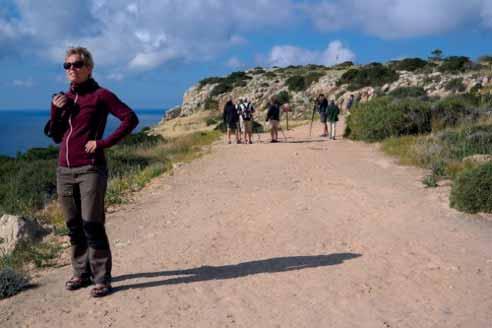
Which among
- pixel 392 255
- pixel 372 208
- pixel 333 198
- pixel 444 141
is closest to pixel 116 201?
pixel 333 198

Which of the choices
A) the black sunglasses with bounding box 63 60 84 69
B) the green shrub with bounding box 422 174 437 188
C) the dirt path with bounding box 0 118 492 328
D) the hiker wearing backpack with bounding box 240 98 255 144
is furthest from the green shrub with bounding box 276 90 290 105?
the black sunglasses with bounding box 63 60 84 69

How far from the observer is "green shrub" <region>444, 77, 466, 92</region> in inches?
1303

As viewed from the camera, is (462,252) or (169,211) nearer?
(462,252)

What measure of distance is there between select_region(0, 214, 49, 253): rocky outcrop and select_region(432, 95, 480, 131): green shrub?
1445 cm

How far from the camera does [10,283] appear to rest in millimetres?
5320

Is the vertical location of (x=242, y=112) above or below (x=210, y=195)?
above

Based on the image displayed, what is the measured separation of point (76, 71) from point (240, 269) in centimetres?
261

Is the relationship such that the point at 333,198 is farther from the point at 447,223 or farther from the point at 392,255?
the point at 392,255

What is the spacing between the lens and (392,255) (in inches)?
246

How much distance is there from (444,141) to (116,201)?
8.82m

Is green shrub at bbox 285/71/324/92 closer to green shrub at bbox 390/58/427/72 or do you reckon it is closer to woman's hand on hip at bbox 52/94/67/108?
green shrub at bbox 390/58/427/72

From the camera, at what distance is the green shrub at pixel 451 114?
18.9 m

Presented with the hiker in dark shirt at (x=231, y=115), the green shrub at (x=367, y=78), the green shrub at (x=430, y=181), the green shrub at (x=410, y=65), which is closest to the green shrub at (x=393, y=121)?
the hiker in dark shirt at (x=231, y=115)

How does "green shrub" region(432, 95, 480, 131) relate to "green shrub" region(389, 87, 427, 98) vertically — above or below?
below
